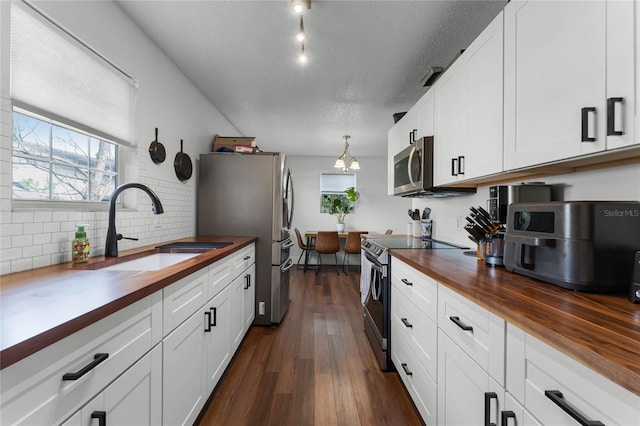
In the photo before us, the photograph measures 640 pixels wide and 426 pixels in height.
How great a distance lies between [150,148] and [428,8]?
7.03 ft

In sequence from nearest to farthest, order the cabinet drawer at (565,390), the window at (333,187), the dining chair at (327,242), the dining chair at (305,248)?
the cabinet drawer at (565,390) → the dining chair at (327,242) → the dining chair at (305,248) → the window at (333,187)

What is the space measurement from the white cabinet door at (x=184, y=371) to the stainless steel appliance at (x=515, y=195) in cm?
166

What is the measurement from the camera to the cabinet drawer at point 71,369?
551 millimetres

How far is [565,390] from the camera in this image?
64 cm

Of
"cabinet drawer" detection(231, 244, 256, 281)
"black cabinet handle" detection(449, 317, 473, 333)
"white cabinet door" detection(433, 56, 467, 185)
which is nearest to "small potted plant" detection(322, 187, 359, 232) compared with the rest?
"cabinet drawer" detection(231, 244, 256, 281)

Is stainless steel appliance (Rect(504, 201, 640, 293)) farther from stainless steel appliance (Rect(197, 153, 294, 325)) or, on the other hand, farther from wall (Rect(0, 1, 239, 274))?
stainless steel appliance (Rect(197, 153, 294, 325))

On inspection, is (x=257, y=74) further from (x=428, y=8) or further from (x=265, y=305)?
(x=265, y=305)

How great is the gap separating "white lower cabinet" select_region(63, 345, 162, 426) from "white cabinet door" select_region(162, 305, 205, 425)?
2.3 inches

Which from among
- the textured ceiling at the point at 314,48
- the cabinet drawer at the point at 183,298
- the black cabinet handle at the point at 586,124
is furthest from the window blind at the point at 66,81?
the black cabinet handle at the point at 586,124

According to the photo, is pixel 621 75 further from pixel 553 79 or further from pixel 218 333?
pixel 218 333

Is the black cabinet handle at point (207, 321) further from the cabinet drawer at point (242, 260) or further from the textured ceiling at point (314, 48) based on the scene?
the textured ceiling at point (314, 48)

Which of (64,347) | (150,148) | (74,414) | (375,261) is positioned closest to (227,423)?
(74,414)

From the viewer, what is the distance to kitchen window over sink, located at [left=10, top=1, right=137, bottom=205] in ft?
4.10

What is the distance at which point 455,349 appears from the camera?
115 cm
